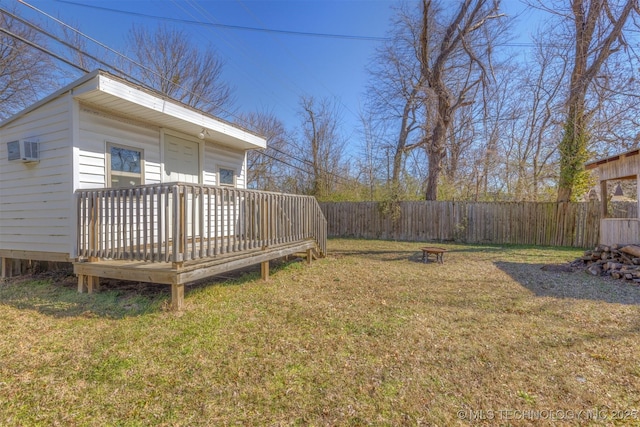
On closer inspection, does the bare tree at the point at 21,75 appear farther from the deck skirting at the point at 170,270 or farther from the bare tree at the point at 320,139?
the bare tree at the point at 320,139

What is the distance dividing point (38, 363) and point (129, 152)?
3.94 metres

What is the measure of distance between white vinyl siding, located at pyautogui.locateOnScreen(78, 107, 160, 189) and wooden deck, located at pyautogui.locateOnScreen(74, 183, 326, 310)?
0.49 m

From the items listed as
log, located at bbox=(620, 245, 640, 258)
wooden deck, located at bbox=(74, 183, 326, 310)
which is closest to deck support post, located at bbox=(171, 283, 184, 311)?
wooden deck, located at bbox=(74, 183, 326, 310)

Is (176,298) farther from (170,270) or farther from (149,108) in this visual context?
(149,108)

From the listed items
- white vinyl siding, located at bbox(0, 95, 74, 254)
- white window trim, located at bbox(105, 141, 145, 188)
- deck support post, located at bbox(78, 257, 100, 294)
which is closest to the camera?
deck support post, located at bbox(78, 257, 100, 294)

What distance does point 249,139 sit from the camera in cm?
749

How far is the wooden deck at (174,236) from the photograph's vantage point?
371 cm

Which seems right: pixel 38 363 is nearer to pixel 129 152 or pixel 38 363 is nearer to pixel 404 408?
pixel 404 408

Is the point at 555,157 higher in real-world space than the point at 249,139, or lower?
higher

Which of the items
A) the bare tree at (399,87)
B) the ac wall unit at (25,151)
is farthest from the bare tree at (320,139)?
the ac wall unit at (25,151)

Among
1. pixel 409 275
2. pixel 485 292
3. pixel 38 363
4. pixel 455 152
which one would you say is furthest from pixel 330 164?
pixel 38 363

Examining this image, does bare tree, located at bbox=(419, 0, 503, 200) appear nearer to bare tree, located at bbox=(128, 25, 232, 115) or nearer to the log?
the log

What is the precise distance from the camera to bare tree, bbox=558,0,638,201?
8.11 metres

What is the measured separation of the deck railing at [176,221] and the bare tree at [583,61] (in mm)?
10059
